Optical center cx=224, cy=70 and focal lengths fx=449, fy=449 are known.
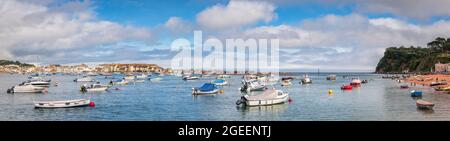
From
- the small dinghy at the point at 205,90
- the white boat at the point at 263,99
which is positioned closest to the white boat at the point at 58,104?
the white boat at the point at 263,99

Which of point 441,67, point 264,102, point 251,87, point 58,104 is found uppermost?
point 441,67

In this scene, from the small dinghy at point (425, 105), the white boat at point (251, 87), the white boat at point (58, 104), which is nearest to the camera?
the small dinghy at point (425, 105)

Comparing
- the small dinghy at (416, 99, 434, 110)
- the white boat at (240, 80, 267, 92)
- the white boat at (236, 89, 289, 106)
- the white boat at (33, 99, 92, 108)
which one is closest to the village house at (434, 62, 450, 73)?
the white boat at (240, 80, 267, 92)

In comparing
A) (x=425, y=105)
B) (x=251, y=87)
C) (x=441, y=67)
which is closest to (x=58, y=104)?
(x=425, y=105)

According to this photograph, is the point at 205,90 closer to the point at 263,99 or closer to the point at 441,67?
the point at 263,99

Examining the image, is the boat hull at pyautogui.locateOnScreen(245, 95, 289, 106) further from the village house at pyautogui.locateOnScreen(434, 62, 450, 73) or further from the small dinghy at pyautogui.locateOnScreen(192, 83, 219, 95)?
the village house at pyautogui.locateOnScreen(434, 62, 450, 73)

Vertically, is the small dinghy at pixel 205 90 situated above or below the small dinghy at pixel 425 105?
above

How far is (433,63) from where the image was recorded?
6845 inches

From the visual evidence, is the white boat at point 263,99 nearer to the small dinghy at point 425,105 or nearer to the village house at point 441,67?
the small dinghy at point 425,105

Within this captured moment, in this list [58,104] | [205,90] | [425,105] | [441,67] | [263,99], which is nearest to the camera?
[425,105]

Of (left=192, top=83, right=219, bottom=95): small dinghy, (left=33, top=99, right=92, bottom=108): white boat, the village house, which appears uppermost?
the village house

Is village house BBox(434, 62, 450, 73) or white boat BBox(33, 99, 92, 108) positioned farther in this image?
village house BBox(434, 62, 450, 73)
